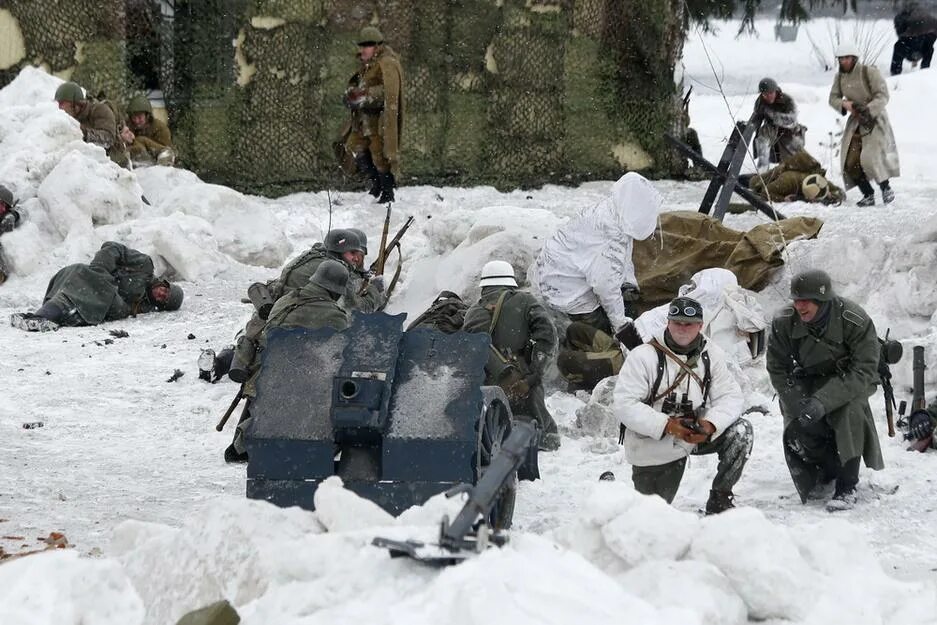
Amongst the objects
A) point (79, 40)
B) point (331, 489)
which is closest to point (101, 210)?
point (79, 40)

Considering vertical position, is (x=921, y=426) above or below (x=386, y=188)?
below

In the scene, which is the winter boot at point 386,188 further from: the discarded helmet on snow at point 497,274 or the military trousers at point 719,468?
the military trousers at point 719,468

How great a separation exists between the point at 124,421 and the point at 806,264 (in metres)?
4.65

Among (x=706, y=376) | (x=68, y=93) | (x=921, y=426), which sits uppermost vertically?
(x=68, y=93)

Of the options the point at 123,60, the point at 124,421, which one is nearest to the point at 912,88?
the point at 123,60

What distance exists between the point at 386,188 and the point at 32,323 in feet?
14.4

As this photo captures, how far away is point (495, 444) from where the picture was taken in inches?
283

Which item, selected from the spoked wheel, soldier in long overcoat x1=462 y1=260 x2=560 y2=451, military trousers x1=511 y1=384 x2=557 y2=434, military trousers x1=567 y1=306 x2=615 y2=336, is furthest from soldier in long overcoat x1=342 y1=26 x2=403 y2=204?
the spoked wheel

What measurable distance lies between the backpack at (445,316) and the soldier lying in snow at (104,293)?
3789 mm

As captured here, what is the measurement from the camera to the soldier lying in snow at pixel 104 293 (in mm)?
12477

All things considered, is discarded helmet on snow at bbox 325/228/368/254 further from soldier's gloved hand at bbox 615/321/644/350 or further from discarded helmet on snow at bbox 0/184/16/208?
discarded helmet on snow at bbox 0/184/16/208

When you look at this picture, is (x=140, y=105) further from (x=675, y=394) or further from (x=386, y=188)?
(x=675, y=394)

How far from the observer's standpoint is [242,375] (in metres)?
8.70

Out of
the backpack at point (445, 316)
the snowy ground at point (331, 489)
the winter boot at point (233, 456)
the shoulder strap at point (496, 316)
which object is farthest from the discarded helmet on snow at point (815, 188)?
the winter boot at point (233, 456)
